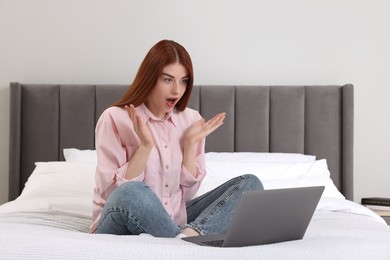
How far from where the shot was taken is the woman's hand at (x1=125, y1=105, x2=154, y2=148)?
2.18 metres

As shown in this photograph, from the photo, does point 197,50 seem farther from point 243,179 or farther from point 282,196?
point 282,196

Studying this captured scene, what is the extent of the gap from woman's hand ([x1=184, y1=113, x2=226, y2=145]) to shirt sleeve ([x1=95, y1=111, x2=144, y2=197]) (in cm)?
19

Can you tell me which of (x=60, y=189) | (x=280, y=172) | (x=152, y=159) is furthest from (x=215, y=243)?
(x=280, y=172)

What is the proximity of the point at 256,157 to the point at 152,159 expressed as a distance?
1287mm

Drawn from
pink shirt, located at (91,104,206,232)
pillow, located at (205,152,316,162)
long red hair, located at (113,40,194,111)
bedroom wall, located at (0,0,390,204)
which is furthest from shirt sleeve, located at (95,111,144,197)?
bedroom wall, located at (0,0,390,204)

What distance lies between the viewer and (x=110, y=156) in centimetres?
226

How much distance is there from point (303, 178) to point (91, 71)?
1.34m

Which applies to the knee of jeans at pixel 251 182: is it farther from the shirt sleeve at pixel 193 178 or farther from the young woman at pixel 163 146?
the shirt sleeve at pixel 193 178

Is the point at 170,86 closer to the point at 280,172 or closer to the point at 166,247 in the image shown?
the point at 166,247

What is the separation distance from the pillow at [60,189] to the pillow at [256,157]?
0.67m

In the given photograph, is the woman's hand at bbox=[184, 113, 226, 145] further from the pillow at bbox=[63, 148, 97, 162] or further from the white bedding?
the pillow at bbox=[63, 148, 97, 162]

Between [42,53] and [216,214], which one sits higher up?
[42,53]

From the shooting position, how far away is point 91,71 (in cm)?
378

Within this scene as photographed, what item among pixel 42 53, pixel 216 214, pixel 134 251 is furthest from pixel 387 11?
pixel 134 251
